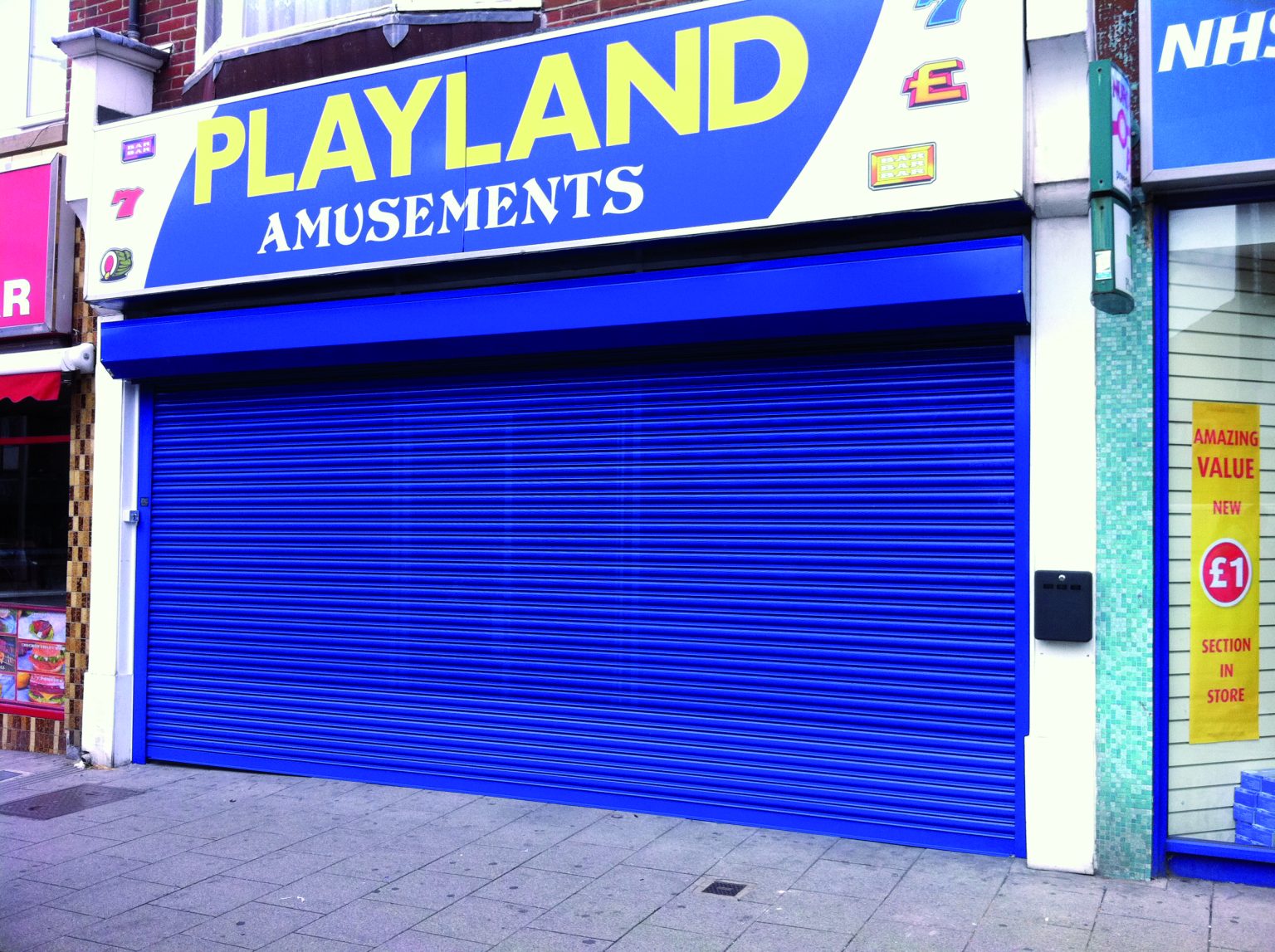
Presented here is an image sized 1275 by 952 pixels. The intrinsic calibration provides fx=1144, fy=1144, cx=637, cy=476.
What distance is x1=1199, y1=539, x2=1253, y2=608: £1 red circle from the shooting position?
5895 mm

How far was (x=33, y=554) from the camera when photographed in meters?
9.40

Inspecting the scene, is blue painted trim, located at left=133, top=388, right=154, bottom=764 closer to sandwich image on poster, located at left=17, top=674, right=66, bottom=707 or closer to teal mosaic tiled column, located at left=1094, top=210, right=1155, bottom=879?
sandwich image on poster, located at left=17, top=674, right=66, bottom=707

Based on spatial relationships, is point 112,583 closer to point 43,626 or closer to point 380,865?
point 43,626

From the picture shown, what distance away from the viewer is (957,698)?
6223 millimetres

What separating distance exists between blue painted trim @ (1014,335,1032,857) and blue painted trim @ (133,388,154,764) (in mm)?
6321

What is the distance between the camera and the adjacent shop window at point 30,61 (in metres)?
9.91

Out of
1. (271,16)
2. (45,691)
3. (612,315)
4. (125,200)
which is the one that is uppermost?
(271,16)

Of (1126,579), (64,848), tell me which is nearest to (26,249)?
(64,848)

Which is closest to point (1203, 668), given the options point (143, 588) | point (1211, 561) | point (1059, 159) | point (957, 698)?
point (1211, 561)

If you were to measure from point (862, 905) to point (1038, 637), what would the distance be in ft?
5.43

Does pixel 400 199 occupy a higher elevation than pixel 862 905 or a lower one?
higher

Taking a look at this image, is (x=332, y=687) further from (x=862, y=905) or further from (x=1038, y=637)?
(x=1038, y=637)

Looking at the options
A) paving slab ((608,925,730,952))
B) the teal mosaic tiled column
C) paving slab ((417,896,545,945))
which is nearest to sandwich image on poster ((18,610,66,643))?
paving slab ((417,896,545,945))

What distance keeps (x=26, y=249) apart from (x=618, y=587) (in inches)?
228
